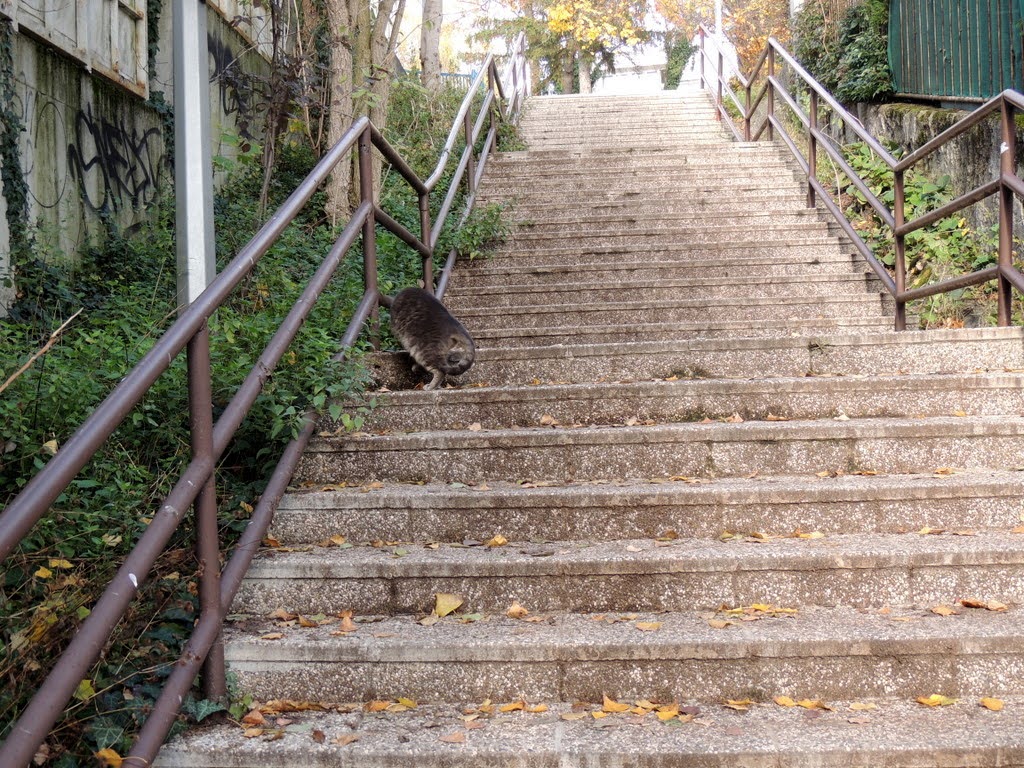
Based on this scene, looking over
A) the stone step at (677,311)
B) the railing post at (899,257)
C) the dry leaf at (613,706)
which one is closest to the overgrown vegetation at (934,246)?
the stone step at (677,311)

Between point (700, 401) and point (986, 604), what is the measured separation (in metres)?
1.38

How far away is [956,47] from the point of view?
7641 mm

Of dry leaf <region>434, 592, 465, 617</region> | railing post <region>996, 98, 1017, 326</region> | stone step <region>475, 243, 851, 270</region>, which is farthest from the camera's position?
stone step <region>475, 243, 851, 270</region>

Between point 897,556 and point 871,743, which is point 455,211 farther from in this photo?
point 871,743

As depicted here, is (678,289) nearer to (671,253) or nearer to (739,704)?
(671,253)

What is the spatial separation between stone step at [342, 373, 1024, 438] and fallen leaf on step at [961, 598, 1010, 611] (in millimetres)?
1112

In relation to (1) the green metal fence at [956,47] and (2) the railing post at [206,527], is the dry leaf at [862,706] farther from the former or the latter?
(1) the green metal fence at [956,47]

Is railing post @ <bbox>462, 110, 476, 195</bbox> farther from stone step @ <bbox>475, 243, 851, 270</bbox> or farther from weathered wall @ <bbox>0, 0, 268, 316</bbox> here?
weathered wall @ <bbox>0, 0, 268, 316</bbox>

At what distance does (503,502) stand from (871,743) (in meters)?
1.35

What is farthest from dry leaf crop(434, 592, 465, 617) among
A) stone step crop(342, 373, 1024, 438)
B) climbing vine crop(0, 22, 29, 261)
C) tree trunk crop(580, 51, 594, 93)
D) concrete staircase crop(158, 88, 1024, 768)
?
tree trunk crop(580, 51, 594, 93)

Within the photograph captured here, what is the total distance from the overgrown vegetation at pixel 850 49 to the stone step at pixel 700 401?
629 centimetres

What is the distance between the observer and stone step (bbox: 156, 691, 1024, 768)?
2.16m

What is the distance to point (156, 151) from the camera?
Result: 8.16 meters

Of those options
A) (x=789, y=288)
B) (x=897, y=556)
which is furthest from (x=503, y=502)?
(x=789, y=288)
